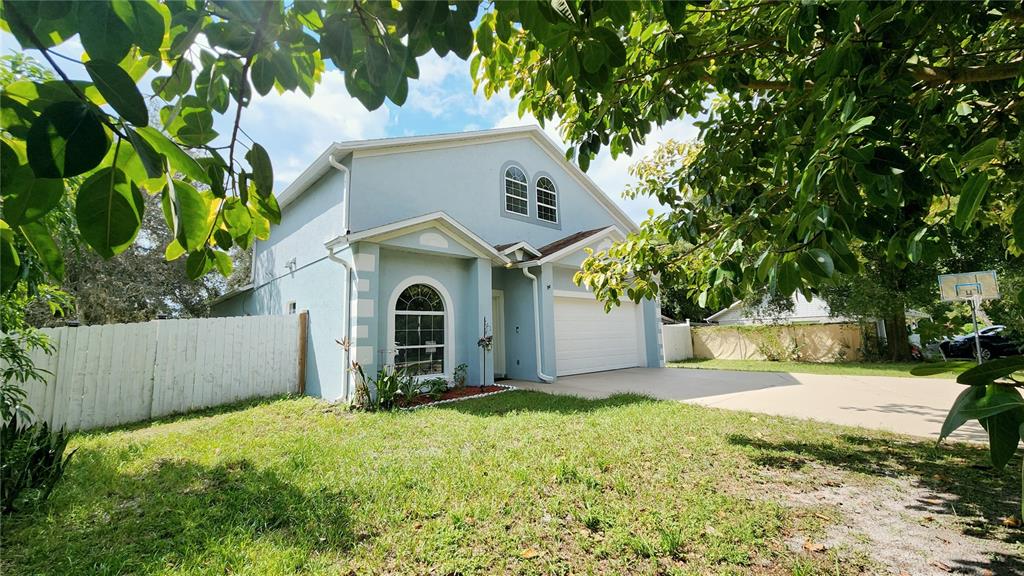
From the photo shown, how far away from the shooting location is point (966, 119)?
8.87ft

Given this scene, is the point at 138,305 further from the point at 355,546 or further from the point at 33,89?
the point at 33,89

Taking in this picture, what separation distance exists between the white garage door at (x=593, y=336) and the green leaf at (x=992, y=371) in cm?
1038

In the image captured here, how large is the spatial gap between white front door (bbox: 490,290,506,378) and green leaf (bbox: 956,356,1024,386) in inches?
413

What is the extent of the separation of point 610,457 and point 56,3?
15.3ft

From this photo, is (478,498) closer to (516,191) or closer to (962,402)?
(962,402)

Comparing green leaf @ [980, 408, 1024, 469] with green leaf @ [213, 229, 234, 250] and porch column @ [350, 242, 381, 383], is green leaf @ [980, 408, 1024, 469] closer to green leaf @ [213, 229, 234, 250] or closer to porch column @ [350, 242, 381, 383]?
green leaf @ [213, 229, 234, 250]

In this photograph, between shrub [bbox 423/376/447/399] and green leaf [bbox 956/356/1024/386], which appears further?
shrub [bbox 423/376/447/399]

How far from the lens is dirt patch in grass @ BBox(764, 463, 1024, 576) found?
2.50 meters

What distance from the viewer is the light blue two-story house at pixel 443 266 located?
827 centimetres

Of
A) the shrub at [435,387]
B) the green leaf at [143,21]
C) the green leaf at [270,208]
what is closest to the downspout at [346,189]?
the shrub at [435,387]

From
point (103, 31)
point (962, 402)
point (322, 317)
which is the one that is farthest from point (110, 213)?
point (322, 317)

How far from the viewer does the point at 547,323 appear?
10336 mm

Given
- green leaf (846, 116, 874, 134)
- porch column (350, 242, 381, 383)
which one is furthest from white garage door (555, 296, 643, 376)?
green leaf (846, 116, 874, 134)

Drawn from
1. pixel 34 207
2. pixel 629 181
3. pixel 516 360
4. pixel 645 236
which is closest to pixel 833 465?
pixel 645 236
